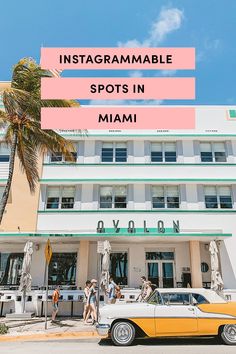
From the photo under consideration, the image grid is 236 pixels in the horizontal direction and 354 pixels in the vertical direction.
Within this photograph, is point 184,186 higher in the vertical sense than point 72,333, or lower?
higher

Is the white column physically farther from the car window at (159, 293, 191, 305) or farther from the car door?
the car door

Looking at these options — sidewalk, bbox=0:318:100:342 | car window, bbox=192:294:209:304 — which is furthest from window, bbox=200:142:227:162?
car window, bbox=192:294:209:304

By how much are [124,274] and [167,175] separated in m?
6.62

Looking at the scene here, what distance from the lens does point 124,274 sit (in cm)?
1891

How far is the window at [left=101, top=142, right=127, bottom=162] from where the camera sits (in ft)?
70.0

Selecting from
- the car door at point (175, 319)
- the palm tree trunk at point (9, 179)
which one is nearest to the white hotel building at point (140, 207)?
the palm tree trunk at point (9, 179)

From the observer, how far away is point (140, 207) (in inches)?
783

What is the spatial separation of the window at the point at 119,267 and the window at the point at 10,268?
17.9 ft

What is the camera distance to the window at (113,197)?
20172 millimetres

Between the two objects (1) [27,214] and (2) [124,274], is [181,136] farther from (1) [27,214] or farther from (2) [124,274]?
(1) [27,214]

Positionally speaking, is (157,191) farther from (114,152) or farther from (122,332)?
(122,332)

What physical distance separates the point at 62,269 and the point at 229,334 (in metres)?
12.1

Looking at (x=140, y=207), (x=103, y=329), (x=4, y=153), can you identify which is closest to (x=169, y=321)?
(x=103, y=329)

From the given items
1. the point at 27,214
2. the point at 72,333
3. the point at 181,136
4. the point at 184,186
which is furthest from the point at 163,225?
the point at 72,333
